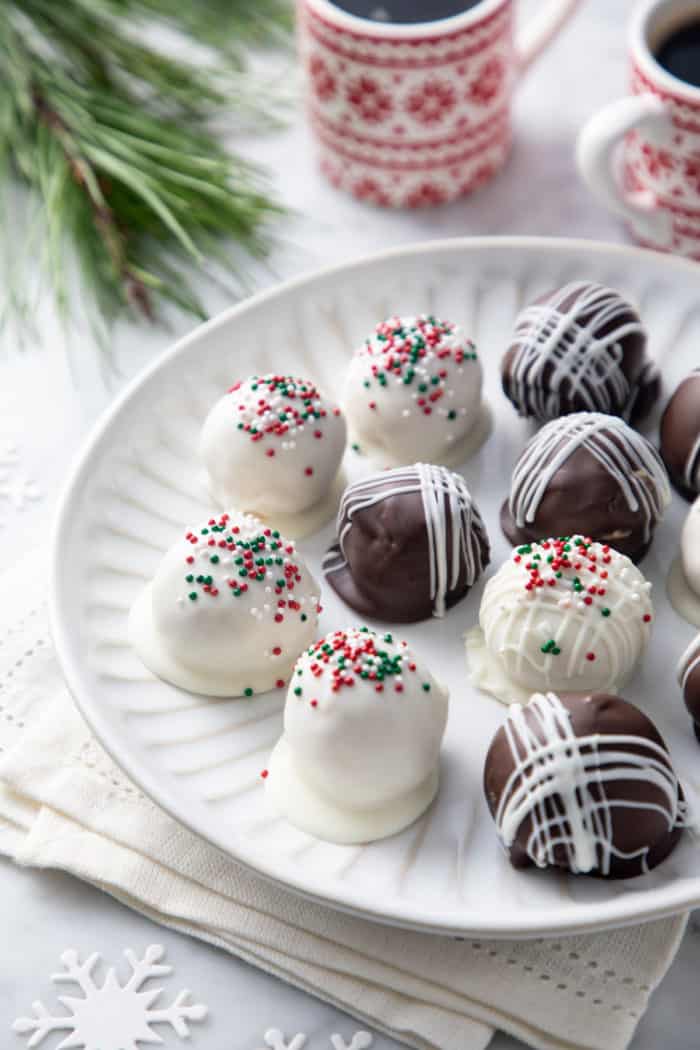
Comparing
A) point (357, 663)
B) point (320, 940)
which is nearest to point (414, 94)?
point (357, 663)

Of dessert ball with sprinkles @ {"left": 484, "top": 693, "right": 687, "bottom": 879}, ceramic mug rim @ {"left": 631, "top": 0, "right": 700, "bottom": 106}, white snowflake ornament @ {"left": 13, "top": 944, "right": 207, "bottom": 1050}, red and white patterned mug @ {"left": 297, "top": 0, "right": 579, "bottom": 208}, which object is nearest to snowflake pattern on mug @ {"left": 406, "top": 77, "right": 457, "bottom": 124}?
red and white patterned mug @ {"left": 297, "top": 0, "right": 579, "bottom": 208}

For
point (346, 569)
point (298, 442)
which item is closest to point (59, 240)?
point (298, 442)

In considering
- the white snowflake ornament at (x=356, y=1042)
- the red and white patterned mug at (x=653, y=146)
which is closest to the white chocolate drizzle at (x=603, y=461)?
the red and white patterned mug at (x=653, y=146)

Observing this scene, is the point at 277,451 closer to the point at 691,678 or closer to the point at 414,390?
the point at 414,390

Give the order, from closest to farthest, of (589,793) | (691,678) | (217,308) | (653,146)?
(589,793) < (691,678) < (653,146) < (217,308)

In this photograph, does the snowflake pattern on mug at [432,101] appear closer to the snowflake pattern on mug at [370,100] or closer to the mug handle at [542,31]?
the snowflake pattern on mug at [370,100]

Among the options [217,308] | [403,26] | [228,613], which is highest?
[403,26]

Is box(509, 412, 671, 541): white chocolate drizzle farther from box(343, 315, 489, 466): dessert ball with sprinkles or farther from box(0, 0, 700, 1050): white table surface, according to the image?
box(0, 0, 700, 1050): white table surface
